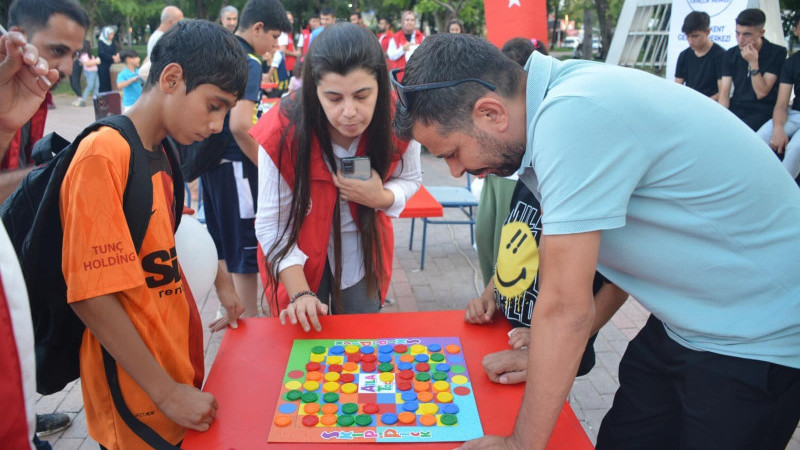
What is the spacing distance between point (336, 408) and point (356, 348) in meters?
0.26

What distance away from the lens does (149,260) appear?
1362 millimetres

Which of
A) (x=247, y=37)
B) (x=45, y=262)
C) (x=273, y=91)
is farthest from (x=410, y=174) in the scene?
(x=273, y=91)

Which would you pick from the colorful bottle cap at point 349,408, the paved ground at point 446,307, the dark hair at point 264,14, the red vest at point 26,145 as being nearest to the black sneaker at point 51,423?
the paved ground at point 446,307

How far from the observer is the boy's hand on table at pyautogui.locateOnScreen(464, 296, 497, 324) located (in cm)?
166

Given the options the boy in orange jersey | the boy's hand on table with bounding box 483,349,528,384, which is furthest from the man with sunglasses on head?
the boy's hand on table with bounding box 483,349,528,384

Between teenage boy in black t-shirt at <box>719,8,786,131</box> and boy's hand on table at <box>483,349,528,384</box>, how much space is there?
4837 millimetres

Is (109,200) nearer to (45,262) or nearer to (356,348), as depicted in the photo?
(45,262)

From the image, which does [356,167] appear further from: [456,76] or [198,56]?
[456,76]

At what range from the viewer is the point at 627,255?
1.18 m

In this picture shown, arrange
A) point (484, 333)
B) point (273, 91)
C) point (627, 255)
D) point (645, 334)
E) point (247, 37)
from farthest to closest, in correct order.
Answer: point (273, 91), point (247, 37), point (484, 333), point (645, 334), point (627, 255)

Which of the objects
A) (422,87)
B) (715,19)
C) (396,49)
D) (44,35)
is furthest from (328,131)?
(715,19)

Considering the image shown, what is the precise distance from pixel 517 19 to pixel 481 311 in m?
3.64

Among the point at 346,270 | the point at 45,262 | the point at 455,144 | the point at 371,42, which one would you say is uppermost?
the point at 371,42

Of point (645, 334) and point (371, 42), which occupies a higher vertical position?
point (371, 42)
